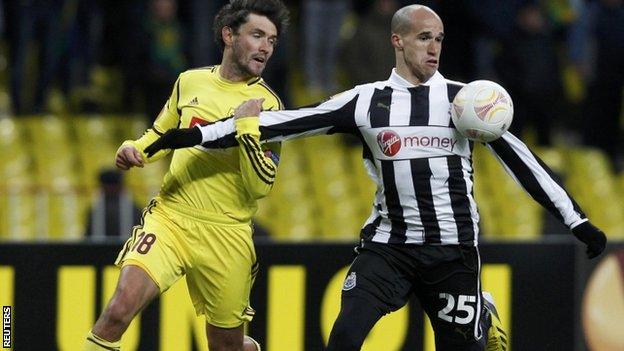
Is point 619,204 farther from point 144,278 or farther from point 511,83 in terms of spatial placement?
point 144,278

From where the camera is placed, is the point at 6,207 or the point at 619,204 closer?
the point at 6,207

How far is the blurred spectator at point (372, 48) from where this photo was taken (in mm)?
14328

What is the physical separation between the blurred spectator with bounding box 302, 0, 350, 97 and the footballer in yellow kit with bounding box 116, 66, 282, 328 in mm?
6613

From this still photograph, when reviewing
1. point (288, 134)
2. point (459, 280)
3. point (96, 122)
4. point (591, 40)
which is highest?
point (591, 40)

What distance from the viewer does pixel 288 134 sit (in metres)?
8.16

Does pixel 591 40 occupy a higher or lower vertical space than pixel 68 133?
higher

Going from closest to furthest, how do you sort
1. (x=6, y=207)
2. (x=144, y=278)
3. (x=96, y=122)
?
(x=144, y=278), (x=6, y=207), (x=96, y=122)

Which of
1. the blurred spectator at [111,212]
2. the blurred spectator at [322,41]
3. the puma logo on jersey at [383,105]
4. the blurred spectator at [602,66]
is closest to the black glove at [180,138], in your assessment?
the puma logo on jersey at [383,105]

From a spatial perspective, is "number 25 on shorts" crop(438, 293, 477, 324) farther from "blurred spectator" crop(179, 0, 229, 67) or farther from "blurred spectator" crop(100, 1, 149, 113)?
"blurred spectator" crop(100, 1, 149, 113)

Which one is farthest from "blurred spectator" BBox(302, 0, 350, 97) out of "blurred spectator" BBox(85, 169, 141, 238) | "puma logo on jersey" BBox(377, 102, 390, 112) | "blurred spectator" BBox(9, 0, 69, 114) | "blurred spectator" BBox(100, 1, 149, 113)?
"puma logo on jersey" BBox(377, 102, 390, 112)

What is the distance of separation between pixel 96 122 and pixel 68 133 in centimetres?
29

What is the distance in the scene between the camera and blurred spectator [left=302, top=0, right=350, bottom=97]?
49.1 feet

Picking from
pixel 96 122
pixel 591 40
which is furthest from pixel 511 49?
pixel 96 122

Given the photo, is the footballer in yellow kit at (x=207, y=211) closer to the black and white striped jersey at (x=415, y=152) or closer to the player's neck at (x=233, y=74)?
the player's neck at (x=233, y=74)
